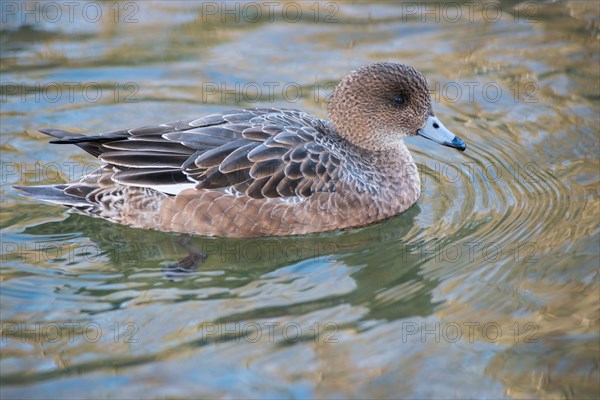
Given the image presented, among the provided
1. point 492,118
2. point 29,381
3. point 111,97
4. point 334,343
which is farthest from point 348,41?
point 29,381

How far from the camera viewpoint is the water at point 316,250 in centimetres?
538

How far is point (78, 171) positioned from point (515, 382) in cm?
415

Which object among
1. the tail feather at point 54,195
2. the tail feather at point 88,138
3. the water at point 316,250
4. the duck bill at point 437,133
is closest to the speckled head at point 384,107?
the duck bill at point 437,133

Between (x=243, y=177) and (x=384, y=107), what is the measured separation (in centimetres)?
133

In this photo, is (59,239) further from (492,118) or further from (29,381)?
(492,118)

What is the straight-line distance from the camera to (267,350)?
5.47 meters

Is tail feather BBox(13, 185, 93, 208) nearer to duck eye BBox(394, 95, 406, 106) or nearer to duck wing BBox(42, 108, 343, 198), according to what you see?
duck wing BBox(42, 108, 343, 198)

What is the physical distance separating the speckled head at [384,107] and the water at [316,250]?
59 centimetres

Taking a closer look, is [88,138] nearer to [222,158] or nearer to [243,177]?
[222,158]

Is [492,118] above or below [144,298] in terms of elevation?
above

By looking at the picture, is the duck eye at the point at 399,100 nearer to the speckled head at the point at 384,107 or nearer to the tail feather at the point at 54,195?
the speckled head at the point at 384,107

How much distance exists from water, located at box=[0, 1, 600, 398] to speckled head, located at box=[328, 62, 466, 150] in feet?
1.93

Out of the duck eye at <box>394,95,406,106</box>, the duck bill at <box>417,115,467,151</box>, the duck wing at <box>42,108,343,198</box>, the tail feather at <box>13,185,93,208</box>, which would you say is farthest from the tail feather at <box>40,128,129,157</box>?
the duck bill at <box>417,115,467,151</box>

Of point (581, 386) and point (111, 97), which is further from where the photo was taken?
point (111, 97)
